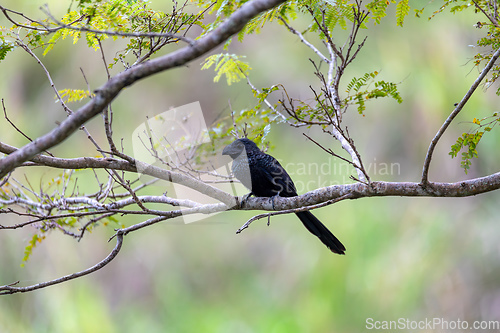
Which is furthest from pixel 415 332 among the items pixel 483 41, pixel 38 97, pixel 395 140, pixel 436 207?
Result: pixel 38 97

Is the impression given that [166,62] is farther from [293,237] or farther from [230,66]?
[293,237]

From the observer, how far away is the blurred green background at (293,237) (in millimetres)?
6449

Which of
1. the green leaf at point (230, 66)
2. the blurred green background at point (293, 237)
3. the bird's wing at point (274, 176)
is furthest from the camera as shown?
the blurred green background at point (293, 237)

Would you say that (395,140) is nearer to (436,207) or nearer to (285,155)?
(436,207)

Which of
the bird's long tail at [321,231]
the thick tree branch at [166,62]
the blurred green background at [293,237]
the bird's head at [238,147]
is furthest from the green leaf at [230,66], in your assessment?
the blurred green background at [293,237]

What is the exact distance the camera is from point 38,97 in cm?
831

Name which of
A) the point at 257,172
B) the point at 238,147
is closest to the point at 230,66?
the point at 238,147

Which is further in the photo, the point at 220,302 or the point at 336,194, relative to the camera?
the point at 220,302

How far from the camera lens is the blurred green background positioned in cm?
645

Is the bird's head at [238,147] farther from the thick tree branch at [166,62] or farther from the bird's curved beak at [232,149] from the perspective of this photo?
the thick tree branch at [166,62]

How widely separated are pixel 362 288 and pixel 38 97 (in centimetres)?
645

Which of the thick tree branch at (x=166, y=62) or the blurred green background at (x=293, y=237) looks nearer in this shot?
the thick tree branch at (x=166, y=62)

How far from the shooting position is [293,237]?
793cm

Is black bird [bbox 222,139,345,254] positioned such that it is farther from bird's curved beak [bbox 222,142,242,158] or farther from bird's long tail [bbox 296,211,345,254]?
bird's long tail [bbox 296,211,345,254]
